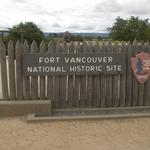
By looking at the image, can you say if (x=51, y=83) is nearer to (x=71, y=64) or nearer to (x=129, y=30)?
(x=71, y=64)

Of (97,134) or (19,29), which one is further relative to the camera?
(19,29)

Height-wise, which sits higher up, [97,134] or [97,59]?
[97,59]

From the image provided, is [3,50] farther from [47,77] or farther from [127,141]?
[127,141]

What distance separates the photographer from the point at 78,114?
28.1 ft

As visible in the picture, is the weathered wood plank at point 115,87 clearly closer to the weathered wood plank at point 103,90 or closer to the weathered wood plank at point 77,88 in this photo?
the weathered wood plank at point 103,90

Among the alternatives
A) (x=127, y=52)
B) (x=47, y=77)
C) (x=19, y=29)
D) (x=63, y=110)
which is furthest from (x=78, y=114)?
(x=19, y=29)

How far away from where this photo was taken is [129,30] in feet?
102

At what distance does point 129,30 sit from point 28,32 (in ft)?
27.0

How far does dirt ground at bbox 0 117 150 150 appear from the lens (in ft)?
21.6

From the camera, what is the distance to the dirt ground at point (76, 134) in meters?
6.60

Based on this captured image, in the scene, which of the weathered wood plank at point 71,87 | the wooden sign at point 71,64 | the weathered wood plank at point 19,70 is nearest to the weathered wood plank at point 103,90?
the wooden sign at point 71,64

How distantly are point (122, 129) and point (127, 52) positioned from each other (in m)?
2.11

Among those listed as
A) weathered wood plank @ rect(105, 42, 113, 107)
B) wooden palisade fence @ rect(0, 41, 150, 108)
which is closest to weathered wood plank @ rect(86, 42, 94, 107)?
wooden palisade fence @ rect(0, 41, 150, 108)

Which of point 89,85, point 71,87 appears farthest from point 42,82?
point 89,85
